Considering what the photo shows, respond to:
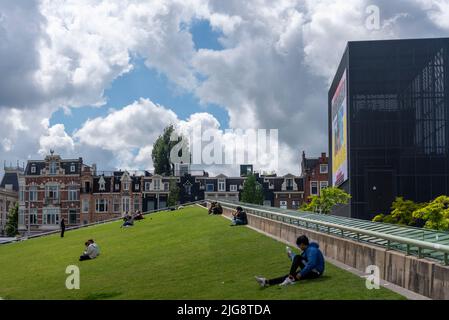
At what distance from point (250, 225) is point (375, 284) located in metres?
22.4

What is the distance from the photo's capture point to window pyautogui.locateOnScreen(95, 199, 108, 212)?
105 m

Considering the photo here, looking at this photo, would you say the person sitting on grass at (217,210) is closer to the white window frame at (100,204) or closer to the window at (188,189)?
the window at (188,189)

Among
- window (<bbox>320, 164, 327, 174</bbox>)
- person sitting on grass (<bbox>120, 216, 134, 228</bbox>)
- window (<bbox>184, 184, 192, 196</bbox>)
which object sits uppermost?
window (<bbox>320, 164, 327, 174</bbox>)

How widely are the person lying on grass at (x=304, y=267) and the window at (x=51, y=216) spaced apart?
9273cm

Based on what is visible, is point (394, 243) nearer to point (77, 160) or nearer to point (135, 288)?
point (135, 288)

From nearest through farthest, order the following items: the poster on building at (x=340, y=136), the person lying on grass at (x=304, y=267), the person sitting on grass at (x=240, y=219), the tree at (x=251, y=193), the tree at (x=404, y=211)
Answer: the person lying on grass at (x=304, y=267)
the person sitting on grass at (x=240, y=219)
the tree at (x=404, y=211)
the poster on building at (x=340, y=136)
the tree at (x=251, y=193)

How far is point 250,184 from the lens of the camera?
93.4 metres

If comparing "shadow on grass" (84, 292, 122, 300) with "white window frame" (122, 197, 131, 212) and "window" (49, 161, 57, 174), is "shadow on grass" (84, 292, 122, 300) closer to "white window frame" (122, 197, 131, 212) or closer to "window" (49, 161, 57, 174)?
"white window frame" (122, 197, 131, 212)

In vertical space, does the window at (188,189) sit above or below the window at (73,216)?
above

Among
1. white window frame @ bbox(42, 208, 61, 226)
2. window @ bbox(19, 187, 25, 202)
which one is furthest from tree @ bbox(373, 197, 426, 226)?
window @ bbox(19, 187, 25, 202)

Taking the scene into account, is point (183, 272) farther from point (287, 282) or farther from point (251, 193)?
point (251, 193)

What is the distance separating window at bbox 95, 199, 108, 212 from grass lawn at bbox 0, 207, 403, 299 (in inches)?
2668

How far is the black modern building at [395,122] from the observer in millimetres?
69562

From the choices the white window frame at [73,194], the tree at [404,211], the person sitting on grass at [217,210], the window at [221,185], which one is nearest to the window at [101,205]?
the white window frame at [73,194]
